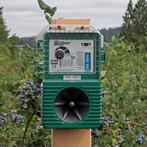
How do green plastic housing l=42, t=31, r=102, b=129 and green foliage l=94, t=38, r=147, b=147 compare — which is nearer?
green plastic housing l=42, t=31, r=102, b=129

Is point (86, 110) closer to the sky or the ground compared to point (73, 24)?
closer to the ground

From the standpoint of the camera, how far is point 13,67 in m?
4.85

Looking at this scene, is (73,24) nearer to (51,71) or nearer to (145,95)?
(51,71)

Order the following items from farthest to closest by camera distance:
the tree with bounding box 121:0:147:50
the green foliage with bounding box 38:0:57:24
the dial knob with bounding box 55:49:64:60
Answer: the tree with bounding box 121:0:147:50 → the green foliage with bounding box 38:0:57:24 → the dial knob with bounding box 55:49:64:60

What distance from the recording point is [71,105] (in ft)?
7.30

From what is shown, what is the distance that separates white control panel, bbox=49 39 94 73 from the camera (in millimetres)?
2154

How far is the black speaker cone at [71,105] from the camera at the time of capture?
86.7 inches

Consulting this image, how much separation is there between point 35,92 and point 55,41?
593 mm

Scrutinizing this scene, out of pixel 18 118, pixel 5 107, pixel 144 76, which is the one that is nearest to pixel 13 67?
pixel 144 76

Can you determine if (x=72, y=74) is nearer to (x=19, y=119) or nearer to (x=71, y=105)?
(x=71, y=105)

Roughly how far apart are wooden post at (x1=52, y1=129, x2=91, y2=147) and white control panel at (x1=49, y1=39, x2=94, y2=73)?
0.22m

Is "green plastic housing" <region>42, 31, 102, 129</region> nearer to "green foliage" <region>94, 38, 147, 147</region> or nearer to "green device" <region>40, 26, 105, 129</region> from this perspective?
"green device" <region>40, 26, 105, 129</region>

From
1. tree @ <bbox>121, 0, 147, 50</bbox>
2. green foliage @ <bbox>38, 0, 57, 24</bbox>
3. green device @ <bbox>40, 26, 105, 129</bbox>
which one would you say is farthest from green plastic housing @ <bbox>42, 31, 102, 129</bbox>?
tree @ <bbox>121, 0, 147, 50</bbox>

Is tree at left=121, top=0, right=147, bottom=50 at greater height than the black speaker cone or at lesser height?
greater
